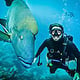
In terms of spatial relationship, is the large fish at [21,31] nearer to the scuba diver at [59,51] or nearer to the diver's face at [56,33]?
the scuba diver at [59,51]

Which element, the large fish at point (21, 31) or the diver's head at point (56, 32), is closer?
the large fish at point (21, 31)

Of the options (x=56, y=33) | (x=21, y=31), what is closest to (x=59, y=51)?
(x=56, y=33)

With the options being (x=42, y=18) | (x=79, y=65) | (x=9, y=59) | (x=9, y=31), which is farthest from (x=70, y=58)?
(x=42, y=18)

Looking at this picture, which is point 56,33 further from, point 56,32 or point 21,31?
point 21,31

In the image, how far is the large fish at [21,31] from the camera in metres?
2.36

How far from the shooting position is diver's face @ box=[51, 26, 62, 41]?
10.8 feet

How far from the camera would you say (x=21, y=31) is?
2.41 meters

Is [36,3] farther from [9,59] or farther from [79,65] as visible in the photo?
[79,65]

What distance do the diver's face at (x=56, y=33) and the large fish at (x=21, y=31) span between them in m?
0.98

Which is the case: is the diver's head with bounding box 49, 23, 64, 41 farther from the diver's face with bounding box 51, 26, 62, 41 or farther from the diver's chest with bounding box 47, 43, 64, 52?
the diver's chest with bounding box 47, 43, 64, 52

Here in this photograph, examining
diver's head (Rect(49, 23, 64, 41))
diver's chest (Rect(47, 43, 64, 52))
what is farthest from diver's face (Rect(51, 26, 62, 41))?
diver's chest (Rect(47, 43, 64, 52))

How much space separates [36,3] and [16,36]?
5926mm

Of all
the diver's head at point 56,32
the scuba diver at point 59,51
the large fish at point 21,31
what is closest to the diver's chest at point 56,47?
the scuba diver at point 59,51

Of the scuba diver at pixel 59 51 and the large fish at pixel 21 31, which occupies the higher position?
the large fish at pixel 21 31
